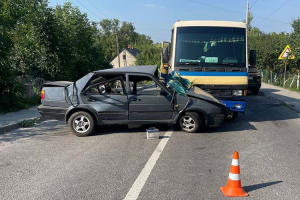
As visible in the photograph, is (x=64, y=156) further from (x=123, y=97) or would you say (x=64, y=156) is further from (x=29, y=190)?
(x=123, y=97)

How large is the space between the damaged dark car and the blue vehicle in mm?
790

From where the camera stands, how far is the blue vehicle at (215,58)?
7.82 meters

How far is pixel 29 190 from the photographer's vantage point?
414 cm

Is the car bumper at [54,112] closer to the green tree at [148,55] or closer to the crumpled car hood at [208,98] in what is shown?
the crumpled car hood at [208,98]

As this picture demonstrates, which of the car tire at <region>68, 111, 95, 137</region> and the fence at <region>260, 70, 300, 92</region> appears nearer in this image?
the car tire at <region>68, 111, 95, 137</region>

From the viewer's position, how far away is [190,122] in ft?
23.7

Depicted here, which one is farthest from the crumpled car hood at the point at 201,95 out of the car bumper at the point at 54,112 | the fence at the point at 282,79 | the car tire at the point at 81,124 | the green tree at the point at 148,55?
the green tree at the point at 148,55

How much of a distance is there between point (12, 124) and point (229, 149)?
6129 mm

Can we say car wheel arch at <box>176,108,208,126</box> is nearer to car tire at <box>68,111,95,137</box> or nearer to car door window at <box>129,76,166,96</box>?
car door window at <box>129,76,166,96</box>

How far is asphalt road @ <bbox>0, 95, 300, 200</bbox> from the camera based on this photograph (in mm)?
4078

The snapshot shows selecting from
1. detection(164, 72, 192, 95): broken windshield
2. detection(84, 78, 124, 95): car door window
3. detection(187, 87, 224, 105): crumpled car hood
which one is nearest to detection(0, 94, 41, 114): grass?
detection(84, 78, 124, 95): car door window

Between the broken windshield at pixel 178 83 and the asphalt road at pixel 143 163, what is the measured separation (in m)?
1.12

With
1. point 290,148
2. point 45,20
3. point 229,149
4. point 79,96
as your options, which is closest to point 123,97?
point 79,96

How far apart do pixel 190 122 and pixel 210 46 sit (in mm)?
2384
